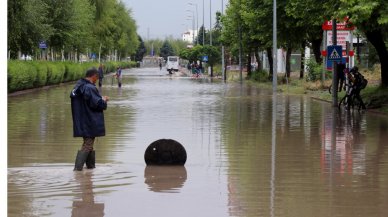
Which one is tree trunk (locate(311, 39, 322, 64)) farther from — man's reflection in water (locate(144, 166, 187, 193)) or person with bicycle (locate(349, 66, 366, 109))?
man's reflection in water (locate(144, 166, 187, 193))

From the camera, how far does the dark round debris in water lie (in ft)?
42.3

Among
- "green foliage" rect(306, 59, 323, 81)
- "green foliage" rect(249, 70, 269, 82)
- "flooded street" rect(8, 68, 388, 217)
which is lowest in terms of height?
"green foliage" rect(249, 70, 269, 82)

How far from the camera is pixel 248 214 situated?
28.8 ft

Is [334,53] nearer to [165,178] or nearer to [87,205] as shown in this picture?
[165,178]

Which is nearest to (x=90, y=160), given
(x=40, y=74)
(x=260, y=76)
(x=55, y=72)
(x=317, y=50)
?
(x=40, y=74)

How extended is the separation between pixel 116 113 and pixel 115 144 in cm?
992

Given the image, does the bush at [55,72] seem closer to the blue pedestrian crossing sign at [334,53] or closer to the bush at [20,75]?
the bush at [20,75]

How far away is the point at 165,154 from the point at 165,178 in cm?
133

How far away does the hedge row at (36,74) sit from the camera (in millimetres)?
40562

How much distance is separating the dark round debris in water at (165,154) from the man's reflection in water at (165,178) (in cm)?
17

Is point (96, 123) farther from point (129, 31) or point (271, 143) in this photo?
point (129, 31)

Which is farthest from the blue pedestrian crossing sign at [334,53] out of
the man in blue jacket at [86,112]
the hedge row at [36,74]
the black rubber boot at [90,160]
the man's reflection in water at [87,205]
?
the man's reflection in water at [87,205]

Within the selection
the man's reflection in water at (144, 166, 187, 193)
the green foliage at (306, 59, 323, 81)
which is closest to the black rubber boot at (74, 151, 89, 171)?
the man's reflection in water at (144, 166, 187, 193)

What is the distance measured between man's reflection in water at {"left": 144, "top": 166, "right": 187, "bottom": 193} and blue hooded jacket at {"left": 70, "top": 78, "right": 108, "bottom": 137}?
1.03 meters
